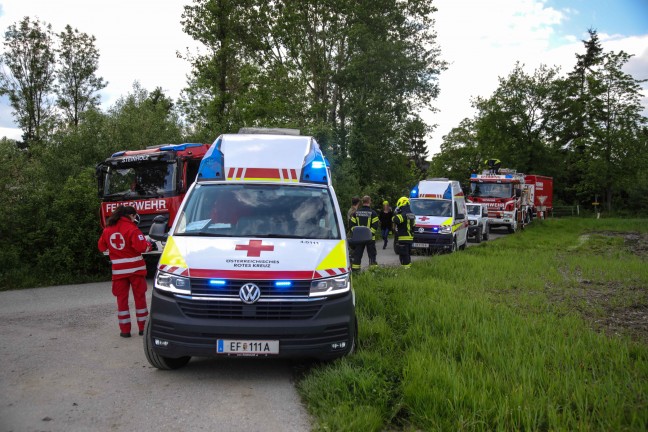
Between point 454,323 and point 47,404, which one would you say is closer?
point 47,404

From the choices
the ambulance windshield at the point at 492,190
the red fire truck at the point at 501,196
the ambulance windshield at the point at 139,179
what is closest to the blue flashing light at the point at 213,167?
the ambulance windshield at the point at 139,179

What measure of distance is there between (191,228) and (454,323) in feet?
11.2

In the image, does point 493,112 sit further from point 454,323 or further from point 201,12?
point 454,323

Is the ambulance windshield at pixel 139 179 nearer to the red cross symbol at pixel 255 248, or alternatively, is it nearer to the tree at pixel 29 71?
the red cross symbol at pixel 255 248

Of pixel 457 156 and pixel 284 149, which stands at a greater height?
pixel 457 156

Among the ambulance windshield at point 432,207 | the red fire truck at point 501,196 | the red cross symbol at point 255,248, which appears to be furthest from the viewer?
Answer: the red fire truck at point 501,196

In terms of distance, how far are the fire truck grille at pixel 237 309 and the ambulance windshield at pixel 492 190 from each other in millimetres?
25920

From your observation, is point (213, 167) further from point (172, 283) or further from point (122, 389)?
point (122, 389)

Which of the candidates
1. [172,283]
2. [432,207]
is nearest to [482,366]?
[172,283]

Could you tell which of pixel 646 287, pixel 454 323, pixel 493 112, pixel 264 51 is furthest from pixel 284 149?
pixel 493 112

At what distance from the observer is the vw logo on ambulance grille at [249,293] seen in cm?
480

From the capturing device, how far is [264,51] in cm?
3045

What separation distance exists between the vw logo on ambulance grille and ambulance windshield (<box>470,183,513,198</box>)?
2609 centimetres

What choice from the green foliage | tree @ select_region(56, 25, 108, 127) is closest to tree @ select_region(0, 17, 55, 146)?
tree @ select_region(56, 25, 108, 127)
